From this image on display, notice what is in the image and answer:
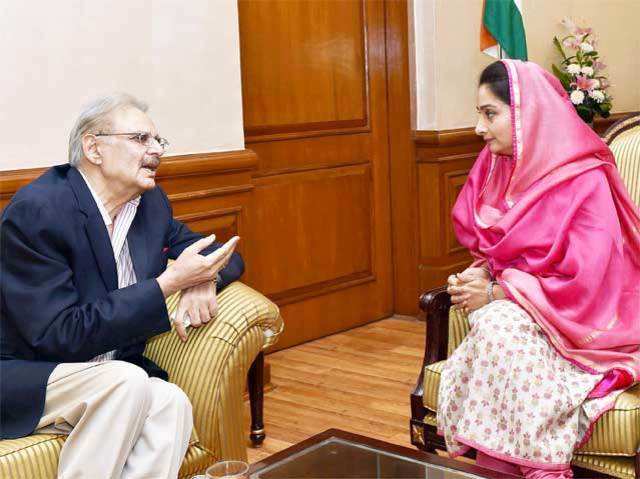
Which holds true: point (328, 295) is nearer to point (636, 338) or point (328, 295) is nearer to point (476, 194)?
point (476, 194)

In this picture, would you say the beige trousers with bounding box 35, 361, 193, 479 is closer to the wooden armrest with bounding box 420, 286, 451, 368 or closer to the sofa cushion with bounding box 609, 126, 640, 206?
the wooden armrest with bounding box 420, 286, 451, 368

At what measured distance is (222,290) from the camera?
8.56 feet

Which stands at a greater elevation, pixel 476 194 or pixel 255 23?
pixel 255 23

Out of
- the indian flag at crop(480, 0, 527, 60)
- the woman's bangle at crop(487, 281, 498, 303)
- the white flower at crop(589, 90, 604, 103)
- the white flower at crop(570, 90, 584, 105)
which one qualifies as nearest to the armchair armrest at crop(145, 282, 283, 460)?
the woman's bangle at crop(487, 281, 498, 303)

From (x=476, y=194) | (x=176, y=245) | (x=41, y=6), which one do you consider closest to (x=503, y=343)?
(x=476, y=194)

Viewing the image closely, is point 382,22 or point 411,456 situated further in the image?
point 382,22

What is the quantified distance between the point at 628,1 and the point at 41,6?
4.59 metres

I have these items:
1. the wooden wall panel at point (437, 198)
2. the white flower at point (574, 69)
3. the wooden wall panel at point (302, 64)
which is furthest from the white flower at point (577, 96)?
the wooden wall panel at point (302, 64)

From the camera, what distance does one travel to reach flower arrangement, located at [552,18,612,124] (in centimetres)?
541

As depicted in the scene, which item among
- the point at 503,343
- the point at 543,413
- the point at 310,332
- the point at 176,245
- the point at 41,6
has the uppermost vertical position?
the point at 41,6

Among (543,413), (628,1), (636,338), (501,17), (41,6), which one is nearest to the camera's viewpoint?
(543,413)

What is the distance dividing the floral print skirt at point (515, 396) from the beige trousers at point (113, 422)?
0.74 metres

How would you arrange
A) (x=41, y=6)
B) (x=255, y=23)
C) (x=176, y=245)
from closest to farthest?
1. (x=176, y=245)
2. (x=41, y=6)
3. (x=255, y=23)

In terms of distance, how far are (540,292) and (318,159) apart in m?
2.18
